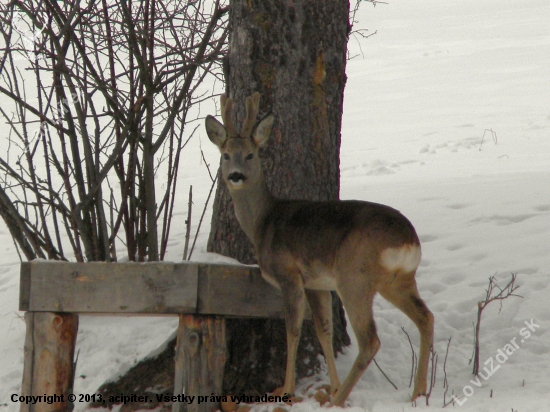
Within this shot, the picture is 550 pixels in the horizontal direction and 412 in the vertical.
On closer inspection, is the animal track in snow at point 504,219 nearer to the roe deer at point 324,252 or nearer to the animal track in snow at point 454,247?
the animal track in snow at point 454,247

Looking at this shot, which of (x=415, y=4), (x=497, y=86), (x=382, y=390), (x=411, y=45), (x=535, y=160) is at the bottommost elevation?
(x=382, y=390)

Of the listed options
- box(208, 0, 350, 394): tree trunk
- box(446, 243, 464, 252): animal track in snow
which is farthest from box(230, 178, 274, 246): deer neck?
box(446, 243, 464, 252): animal track in snow

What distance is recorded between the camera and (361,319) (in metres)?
4.16

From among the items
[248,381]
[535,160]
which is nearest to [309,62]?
[248,381]

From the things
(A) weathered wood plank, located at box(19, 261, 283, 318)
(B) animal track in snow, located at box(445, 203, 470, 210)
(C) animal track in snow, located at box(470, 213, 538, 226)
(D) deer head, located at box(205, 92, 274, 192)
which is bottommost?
(A) weathered wood plank, located at box(19, 261, 283, 318)

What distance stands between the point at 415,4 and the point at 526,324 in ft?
128

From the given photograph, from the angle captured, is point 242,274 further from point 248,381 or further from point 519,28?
point 519,28

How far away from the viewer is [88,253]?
5.95 meters

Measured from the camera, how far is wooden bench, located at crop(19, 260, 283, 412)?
14.2ft

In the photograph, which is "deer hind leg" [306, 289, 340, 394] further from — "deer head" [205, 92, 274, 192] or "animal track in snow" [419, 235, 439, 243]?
"animal track in snow" [419, 235, 439, 243]

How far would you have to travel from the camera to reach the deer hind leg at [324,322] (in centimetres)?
461

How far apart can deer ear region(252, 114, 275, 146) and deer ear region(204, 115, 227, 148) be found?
0.20 m

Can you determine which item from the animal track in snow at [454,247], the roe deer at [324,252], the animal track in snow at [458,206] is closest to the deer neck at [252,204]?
the roe deer at [324,252]

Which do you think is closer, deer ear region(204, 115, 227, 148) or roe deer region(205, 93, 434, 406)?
roe deer region(205, 93, 434, 406)
